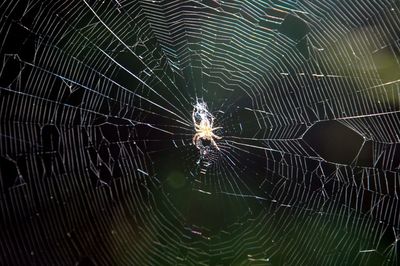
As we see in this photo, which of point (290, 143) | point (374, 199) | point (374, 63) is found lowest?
point (374, 199)

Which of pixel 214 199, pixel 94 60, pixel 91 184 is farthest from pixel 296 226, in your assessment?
pixel 94 60

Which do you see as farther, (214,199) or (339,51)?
(214,199)

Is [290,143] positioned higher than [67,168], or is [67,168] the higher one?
[290,143]

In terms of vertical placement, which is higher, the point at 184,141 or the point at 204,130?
the point at 204,130

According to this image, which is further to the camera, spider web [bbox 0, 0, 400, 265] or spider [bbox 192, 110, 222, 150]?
spider [bbox 192, 110, 222, 150]

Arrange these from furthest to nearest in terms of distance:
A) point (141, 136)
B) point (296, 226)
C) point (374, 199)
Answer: point (141, 136), point (296, 226), point (374, 199)

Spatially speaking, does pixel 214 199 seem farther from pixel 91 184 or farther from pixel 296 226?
pixel 91 184

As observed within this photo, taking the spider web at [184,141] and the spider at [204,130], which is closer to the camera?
the spider web at [184,141]

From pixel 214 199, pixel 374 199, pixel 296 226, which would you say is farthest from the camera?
pixel 214 199
